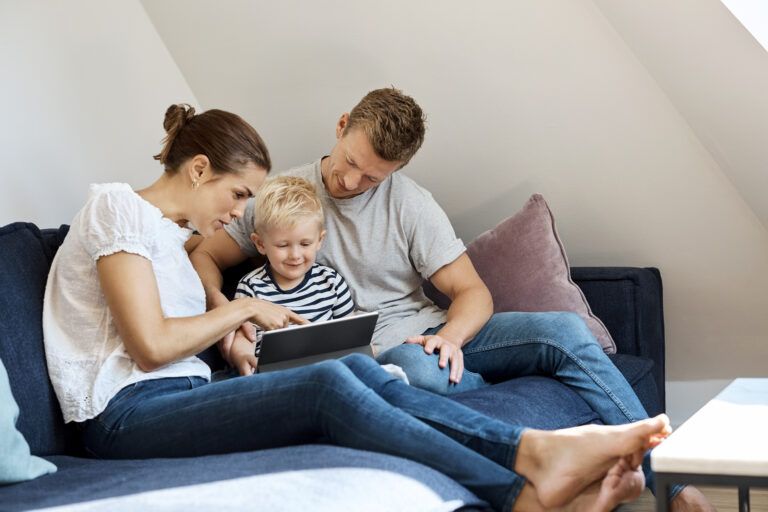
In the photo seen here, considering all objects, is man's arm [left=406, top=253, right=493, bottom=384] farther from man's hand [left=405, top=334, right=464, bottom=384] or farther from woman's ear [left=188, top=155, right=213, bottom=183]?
woman's ear [left=188, top=155, right=213, bottom=183]

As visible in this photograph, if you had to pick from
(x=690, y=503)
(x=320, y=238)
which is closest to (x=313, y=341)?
(x=320, y=238)

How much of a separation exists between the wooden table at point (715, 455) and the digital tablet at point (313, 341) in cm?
80

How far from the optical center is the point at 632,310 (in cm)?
247

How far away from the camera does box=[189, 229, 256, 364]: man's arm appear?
215 cm

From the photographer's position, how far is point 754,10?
181cm

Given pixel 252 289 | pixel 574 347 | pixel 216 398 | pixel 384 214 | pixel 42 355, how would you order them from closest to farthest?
pixel 216 398, pixel 42 355, pixel 574 347, pixel 252 289, pixel 384 214

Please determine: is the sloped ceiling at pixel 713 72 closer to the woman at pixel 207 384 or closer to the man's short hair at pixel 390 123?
the man's short hair at pixel 390 123

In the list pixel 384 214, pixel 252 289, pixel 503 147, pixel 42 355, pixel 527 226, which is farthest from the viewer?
pixel 503 147

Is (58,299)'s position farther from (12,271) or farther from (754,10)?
(754,10)

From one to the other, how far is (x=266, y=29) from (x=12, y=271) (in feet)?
4.33

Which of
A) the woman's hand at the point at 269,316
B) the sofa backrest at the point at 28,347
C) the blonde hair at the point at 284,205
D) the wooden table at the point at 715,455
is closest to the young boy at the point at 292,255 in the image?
the blonde hair at the point at 284,205

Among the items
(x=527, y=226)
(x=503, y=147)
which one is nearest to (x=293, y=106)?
(x=503, y=147)

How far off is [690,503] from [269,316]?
37.8 inches

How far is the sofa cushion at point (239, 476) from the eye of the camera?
130 centimetres
